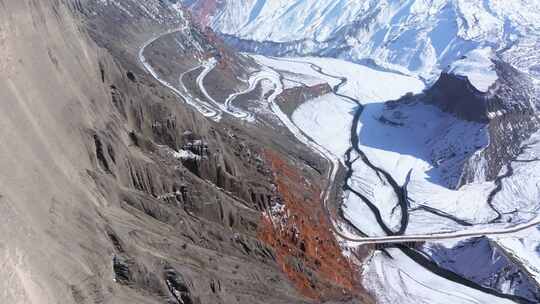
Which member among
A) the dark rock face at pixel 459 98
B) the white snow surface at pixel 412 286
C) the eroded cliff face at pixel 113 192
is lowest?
the white snow surface at pixel 412 286

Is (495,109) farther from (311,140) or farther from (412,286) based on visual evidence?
(412,286)

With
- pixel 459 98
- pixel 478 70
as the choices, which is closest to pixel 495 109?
pixel 459 98

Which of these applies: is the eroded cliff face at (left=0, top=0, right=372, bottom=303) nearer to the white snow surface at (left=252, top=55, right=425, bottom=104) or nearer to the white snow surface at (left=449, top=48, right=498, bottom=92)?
the white snow surface at (left=449, top=48, right=498, bottom=92)

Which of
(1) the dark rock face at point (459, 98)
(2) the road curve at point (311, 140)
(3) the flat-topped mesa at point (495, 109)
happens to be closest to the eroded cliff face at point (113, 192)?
(2) the road curve at point (311, 140)

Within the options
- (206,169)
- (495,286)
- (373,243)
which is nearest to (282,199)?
(206,169)

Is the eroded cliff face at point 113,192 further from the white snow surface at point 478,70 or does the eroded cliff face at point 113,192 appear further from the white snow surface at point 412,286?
the white snow surface at point 478,70
